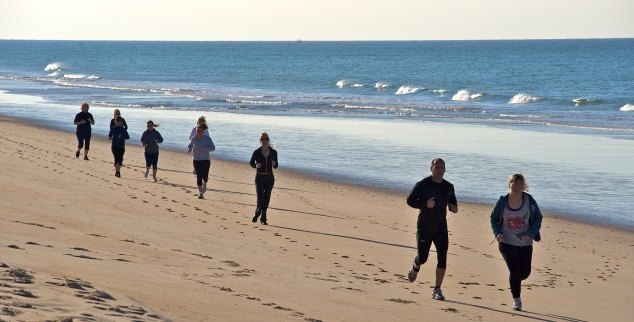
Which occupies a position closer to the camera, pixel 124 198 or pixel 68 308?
pixel 68 308

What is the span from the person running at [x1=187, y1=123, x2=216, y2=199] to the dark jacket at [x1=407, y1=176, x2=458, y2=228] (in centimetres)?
608

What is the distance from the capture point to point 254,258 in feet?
28.6

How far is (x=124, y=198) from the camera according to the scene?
485 inches

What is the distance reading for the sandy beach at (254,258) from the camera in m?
6.05

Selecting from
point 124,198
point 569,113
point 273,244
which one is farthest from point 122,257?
point 569,113

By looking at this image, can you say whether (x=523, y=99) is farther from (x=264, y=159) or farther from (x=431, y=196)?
(x=431, y=196)

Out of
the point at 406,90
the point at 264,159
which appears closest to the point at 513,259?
the point at 264,159

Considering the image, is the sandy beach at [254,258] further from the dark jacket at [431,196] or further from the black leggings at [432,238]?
the dark jacket at [431,196]

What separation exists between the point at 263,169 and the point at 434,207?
13.8ft

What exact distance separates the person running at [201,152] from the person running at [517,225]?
6699 mm

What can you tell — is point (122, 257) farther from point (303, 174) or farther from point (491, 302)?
point (303, 174)

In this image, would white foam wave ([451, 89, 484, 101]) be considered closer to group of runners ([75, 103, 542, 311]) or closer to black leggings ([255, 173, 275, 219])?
black leggings ([255, 173, 275, 219])

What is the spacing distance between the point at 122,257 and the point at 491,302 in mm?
3720

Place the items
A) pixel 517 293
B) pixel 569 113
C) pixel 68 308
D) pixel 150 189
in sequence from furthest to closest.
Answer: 1. pixel 569 113
2. pixel 150 189
3. pixel 517 293
4. pixel 68 308
